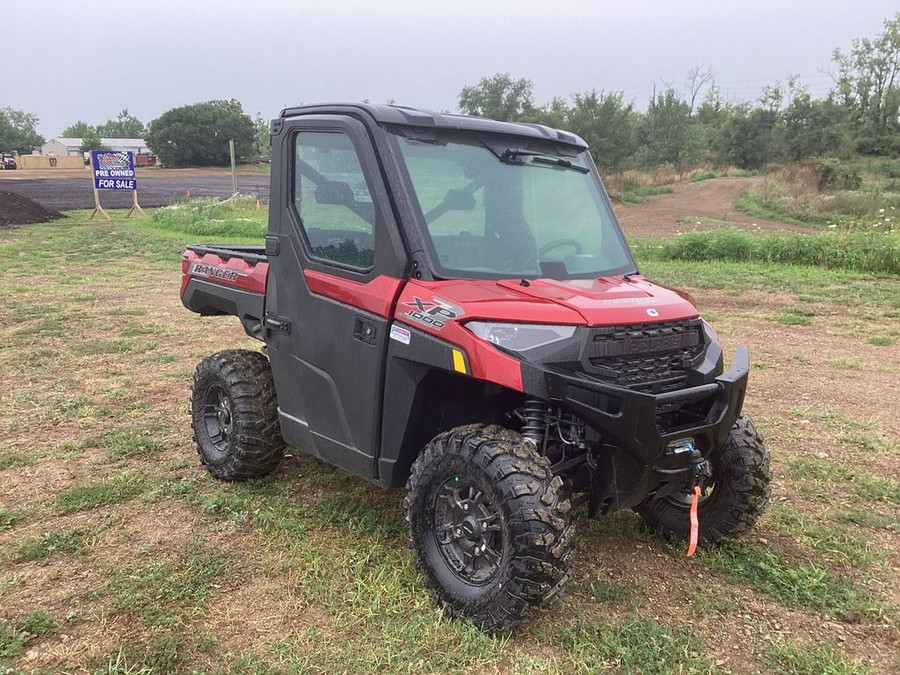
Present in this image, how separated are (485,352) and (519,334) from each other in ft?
0.53

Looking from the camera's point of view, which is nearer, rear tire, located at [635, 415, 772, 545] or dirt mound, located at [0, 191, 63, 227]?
rear tire, located at [635, 415, 772, 545]

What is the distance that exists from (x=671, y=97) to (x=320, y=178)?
52753 millimetres

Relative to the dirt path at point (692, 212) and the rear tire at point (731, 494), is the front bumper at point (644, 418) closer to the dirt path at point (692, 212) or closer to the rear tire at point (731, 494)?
the rear tire at point (731, 494)

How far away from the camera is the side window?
140 inches

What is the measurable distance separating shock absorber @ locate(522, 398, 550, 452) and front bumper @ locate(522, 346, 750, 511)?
183 millimetres

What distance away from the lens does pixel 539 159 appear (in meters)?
3.80

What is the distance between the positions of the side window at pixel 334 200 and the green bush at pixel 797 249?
40.9ft

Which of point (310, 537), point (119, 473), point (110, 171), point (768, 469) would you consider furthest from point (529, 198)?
point (110, 171)

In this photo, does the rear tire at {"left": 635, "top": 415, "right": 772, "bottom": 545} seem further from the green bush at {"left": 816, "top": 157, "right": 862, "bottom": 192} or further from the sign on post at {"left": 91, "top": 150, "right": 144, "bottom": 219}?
the green bush at {"left": 816, "top": 157, "right": 862, "bottom": 192}

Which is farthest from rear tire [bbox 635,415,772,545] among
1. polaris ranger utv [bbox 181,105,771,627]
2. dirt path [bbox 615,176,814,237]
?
dirt path [bbox 615,176,814,237]

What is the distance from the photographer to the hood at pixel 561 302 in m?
3.02

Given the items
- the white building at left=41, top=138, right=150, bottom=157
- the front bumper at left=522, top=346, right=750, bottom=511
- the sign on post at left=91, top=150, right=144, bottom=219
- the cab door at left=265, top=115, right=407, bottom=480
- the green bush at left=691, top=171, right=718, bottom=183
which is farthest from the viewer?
the white building at left=41, top=138, right=150, bottom=157

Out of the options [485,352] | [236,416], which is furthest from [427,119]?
[236,416]

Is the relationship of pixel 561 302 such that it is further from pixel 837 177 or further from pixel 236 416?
pixel 837 177
